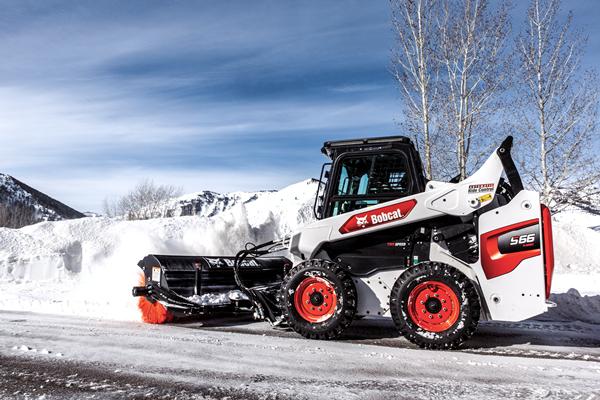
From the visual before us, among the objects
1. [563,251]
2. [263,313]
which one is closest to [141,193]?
[563,251]

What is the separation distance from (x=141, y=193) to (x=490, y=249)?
41.1 meters

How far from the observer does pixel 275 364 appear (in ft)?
15.0

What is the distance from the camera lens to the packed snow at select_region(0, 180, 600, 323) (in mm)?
8398

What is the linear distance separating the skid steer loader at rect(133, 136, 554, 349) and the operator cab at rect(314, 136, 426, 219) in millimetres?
13

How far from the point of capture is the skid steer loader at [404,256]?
5406 millimetres

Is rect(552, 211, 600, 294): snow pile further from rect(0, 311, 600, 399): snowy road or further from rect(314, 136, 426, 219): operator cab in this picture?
rect(314, 136, 426, 219): operator cab

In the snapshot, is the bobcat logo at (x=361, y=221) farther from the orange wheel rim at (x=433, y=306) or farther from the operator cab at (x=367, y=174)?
the orange wheel rim at (x=433, y=306)

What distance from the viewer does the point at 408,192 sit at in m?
6.02

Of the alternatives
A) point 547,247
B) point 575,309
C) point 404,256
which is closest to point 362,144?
point 404,256

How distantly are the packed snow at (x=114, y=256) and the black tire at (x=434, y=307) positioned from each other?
8.78 ft

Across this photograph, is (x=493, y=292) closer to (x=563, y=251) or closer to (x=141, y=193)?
(x=563, y=251)

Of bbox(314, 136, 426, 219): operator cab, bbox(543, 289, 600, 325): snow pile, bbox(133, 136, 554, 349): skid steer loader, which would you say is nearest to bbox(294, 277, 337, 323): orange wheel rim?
bbox(133, 136, 554, 349): skid steer loader

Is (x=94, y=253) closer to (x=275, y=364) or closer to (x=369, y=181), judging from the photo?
(x=369, y=181)

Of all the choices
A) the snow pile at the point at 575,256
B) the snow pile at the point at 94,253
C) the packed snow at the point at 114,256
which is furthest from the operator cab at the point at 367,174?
the snow pile at the point at 575,256
